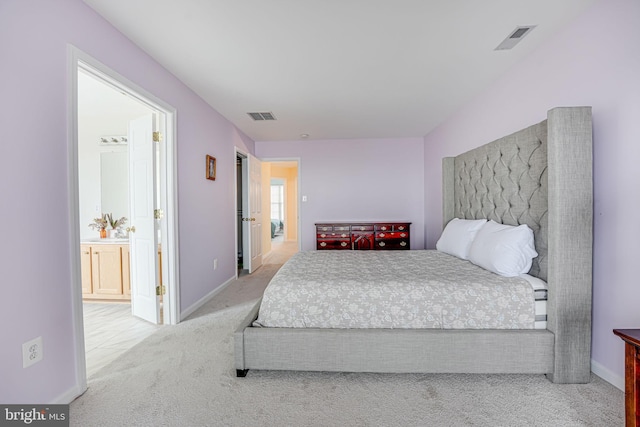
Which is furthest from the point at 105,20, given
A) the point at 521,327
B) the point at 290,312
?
the point at 521,327

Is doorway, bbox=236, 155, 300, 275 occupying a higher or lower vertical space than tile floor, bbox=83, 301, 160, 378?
higher

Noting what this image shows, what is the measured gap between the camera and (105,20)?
205 centimetres

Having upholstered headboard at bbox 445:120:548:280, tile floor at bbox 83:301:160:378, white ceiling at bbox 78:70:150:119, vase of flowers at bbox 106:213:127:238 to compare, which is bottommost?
tile floor at bbox 83:301:160:378

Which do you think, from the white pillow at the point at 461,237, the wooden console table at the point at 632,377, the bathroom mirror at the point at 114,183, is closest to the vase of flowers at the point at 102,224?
the bathroom mirror at the point at 114,183

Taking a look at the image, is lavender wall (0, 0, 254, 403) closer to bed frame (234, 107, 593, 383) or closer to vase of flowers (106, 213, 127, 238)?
bed frame (234, 107, 593, 383)

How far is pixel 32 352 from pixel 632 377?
109 inches

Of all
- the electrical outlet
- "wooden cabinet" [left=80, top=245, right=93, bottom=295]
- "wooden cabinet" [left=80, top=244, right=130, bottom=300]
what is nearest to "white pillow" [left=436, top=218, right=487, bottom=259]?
the electrical outlet

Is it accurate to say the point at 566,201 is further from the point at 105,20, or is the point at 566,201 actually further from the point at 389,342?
the point at 105,20

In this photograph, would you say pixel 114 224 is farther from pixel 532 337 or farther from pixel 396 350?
pixel 532 337

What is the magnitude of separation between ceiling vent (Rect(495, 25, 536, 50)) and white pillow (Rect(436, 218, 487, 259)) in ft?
4.87

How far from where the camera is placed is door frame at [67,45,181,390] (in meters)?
1.79

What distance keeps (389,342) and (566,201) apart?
1.37 m

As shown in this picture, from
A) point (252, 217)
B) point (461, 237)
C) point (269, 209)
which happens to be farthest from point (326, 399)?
point (269, 209)

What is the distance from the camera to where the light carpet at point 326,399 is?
62.1 inches
